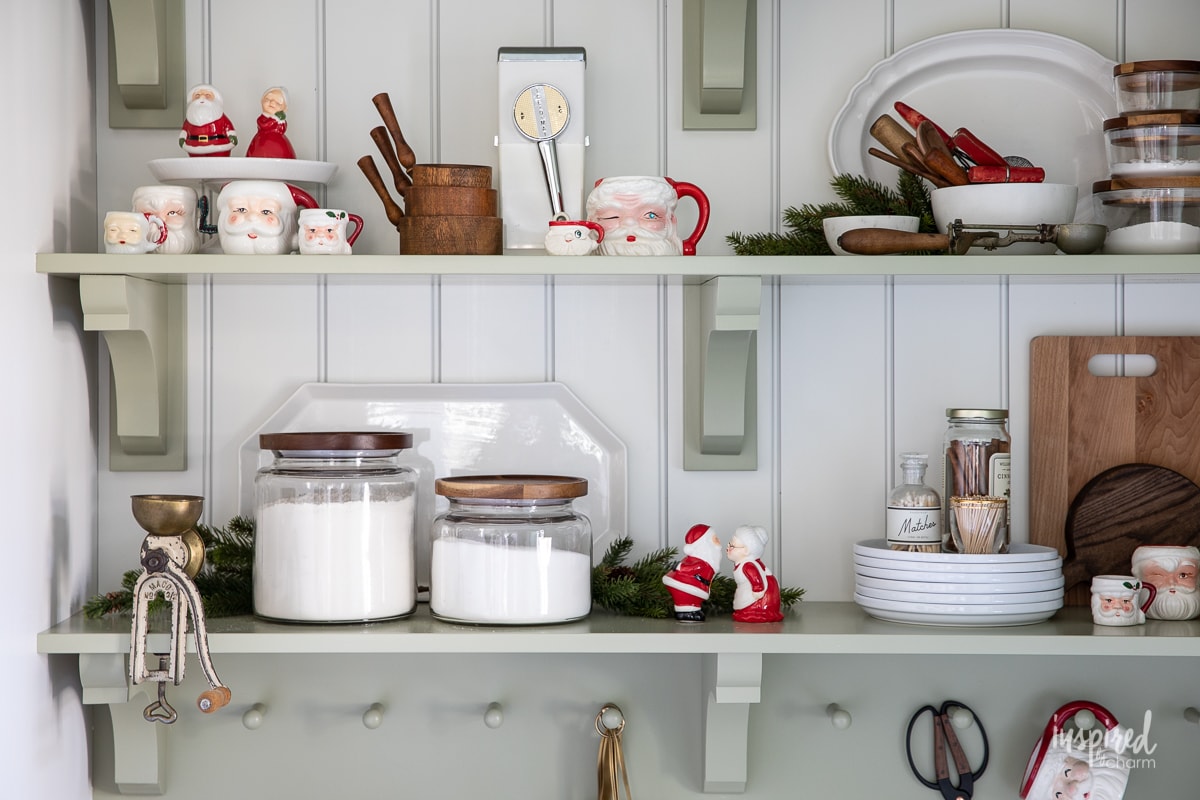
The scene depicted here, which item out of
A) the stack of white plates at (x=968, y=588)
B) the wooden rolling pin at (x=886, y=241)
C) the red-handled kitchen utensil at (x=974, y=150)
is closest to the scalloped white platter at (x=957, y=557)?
the stack of white plates at (x=968, y=588)

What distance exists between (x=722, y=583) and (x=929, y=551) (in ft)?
0.73

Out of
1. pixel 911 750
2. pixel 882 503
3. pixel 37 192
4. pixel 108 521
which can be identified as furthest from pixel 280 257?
pixel 911 750

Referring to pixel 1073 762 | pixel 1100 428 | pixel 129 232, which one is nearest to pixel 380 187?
pixel 129 232

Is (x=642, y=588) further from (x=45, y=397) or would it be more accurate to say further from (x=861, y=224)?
(x=45, y=397)

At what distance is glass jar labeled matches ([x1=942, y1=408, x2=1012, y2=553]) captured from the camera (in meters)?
1.21

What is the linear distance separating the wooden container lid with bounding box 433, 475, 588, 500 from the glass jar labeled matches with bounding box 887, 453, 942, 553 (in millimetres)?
334

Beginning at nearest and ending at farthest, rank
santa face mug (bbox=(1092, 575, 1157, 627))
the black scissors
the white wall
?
the white wall → santa face mug (bbox=(1092, 575, 1157, 627)) → the black scissors

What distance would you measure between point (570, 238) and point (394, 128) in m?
0.25

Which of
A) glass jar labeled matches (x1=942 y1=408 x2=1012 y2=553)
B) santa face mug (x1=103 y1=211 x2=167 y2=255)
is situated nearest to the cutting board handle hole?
glass jar labeled matches (x1=942 y1=408 x2=1012 y2=553)

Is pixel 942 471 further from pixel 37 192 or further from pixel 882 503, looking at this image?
pixel 37 192

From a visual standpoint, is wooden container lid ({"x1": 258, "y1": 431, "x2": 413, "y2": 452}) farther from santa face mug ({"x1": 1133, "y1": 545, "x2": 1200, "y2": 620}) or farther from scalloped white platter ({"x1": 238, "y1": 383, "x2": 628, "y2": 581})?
santa face mug ({"x1": 1133, "y1": 545, "x2": 1200, "y2": 620})

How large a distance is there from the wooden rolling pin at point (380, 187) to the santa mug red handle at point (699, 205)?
29 centimetres

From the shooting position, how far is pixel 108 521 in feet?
4.29

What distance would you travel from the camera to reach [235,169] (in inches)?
47.6
